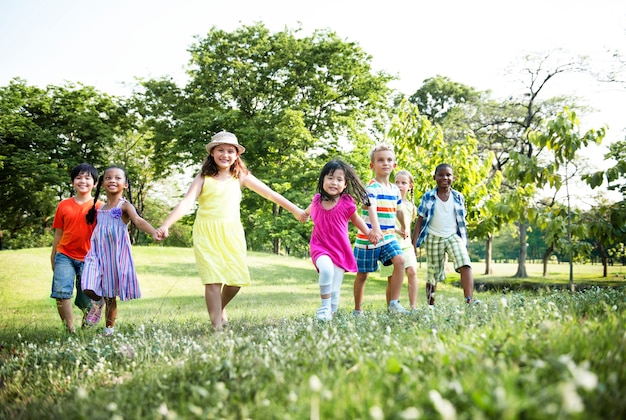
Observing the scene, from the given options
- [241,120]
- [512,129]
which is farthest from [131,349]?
[512,129]

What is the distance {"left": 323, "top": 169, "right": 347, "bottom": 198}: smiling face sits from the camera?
247 inches

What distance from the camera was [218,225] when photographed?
5.91 m

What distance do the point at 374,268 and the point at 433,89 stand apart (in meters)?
35.7

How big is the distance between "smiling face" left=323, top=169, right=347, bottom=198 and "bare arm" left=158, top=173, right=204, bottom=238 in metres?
1.60

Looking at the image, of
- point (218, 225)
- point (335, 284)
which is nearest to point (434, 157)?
point (335, 284)

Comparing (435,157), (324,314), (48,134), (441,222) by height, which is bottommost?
(324,314)

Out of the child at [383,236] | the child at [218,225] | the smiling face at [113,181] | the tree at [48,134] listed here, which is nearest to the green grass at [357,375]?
the child at [218,225]

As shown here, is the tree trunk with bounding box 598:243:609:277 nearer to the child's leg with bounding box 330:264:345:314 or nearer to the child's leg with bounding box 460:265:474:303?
the child's leg with bounding box 460:265:474:303

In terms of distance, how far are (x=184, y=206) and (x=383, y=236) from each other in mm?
2748

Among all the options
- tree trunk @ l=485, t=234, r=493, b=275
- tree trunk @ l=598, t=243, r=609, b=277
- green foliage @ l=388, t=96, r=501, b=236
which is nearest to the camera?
green foliage @ l=388, t=96, r=501, b=236

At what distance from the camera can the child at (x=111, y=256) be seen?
6.24 meters

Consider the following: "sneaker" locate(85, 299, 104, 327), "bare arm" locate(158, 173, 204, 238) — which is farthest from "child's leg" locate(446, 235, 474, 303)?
"sneaker" locate(85, 299, 104, 327)

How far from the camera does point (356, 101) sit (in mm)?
29391

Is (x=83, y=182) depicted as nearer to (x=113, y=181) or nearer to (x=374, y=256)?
(x=113, y=181)
